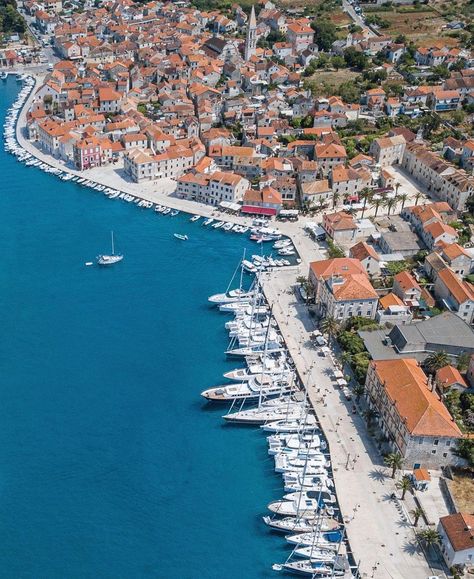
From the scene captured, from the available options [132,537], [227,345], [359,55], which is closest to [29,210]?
[227,345]

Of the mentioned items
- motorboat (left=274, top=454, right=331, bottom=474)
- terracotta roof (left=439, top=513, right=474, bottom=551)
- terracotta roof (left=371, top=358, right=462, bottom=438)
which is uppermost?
terracotta roof (left=371, top=358, right=462, bottom=438)

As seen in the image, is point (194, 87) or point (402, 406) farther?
point (194, 87)

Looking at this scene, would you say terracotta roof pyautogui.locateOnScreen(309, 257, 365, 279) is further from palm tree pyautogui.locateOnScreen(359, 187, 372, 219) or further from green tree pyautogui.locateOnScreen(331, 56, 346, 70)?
green tree pyautogui.locateOnScreen(331, 56, 346, 70)

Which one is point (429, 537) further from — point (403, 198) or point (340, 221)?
point (403, 198)

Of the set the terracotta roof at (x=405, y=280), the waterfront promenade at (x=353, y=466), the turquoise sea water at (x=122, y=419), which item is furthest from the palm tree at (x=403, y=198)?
the turquoise sea water at (x=122, y=419)

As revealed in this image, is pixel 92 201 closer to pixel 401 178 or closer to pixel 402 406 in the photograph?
pixel 401 178

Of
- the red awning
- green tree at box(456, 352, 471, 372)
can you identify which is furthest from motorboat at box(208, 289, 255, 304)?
green tree at box(456, 352, 471, 372)

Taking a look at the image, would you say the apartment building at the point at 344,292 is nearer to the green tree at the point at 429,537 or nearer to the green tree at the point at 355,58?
the green tree at the point at 429,537
